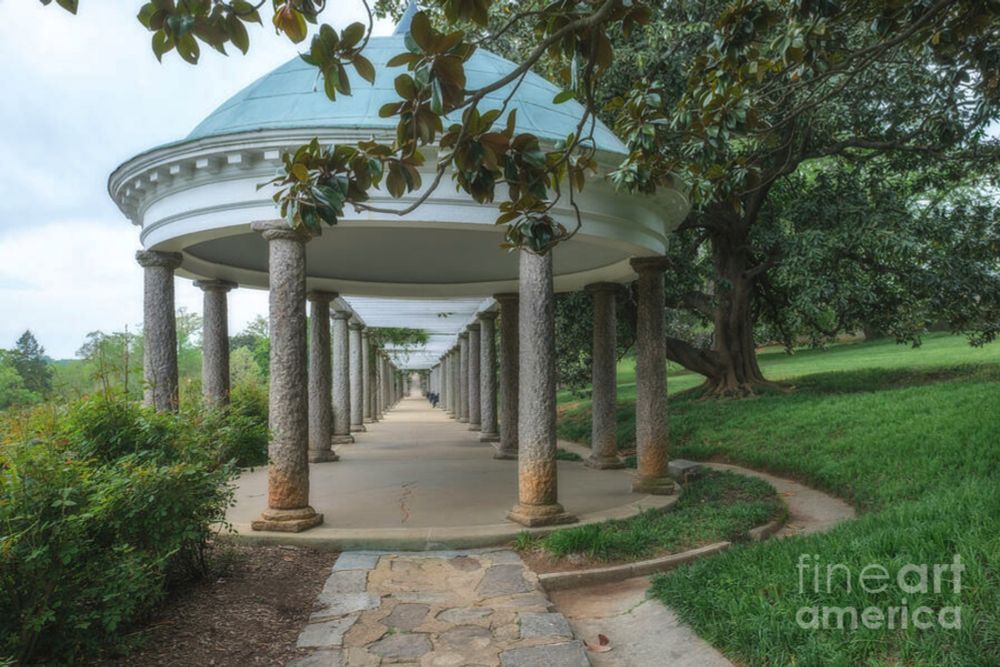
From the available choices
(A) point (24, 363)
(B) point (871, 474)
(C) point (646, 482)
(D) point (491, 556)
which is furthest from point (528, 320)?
(A) point (24, 363)

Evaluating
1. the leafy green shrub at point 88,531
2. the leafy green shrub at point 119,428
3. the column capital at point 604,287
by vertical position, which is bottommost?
the leafy green shrub at point 88,531

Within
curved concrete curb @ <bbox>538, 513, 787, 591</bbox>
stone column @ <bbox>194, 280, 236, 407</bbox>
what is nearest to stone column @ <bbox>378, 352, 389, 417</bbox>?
stone column @ <bbox>194, 280, 236, 407</bbox>

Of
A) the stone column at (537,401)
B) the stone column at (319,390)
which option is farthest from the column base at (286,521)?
the stone column at (319,390)

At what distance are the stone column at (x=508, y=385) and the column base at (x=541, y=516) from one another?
5.34 metres

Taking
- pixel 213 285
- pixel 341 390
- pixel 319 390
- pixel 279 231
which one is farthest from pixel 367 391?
pixel 279 231

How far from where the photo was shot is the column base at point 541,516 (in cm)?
682

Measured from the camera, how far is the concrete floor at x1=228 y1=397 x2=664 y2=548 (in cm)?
732

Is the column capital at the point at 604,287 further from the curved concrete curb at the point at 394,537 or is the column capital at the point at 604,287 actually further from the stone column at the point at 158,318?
the stone column at the point at 158,318

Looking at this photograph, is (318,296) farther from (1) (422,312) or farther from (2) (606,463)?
(1) (422,312)

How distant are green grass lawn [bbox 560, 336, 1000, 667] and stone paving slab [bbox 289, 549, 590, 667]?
1.02 metres

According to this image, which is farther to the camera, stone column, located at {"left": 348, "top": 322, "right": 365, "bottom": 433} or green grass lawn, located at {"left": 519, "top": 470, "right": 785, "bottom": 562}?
stone column, located at {"left": 348, "top": 322, "right": 365, "bottom": 433}

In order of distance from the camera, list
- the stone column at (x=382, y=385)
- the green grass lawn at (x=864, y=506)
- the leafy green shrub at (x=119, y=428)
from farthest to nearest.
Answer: the stone column at (x=382, y=385), the leafy green shrub at (x=119, y=428), the green grass lawn at (x=864, y=506)

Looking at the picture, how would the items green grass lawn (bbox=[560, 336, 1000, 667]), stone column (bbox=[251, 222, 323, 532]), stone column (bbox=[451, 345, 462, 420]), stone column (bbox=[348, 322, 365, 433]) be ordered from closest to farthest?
green grass lawn (bbox=[560, 336, 1000, 667]), stone column (bbox=[251, 222, 323, 532]), stone column (bbox=[348, 322, 365, 433]), stone column (bbox=[451, 345, 462, 420])

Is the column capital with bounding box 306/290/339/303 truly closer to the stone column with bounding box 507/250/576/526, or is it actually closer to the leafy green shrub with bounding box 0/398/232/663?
the stone column with bounding box 507/250/576/526
